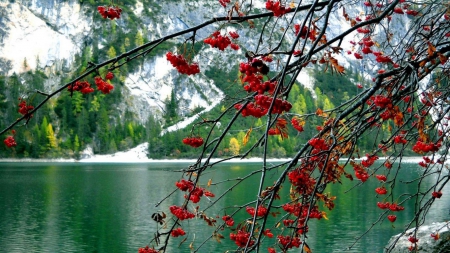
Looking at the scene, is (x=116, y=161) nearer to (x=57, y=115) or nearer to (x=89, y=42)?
(x=57, y=115)

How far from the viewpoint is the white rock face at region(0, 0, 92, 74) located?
13575cm

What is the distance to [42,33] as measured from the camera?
463 feet

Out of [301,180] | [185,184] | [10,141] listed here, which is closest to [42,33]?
[10,141]

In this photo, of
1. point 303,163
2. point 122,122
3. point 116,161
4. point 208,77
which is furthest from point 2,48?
point 303,163

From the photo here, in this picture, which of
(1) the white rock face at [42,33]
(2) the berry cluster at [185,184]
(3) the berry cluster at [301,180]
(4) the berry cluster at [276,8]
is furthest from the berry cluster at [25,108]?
(1) the white rock face at [42,33]

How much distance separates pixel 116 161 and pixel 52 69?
43.4 meters

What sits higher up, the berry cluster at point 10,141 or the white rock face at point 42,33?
the white rock face at point 42,33

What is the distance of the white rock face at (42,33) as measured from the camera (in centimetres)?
13575

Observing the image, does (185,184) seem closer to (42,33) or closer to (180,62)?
(180,62)

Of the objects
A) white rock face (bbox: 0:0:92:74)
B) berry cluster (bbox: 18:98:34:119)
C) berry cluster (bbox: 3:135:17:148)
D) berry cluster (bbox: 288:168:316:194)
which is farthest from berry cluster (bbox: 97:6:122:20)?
white rock face (bbox: 0:0:92:74)

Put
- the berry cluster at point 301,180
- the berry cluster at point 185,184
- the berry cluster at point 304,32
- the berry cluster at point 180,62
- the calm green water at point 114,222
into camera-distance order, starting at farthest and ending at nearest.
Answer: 1. the calm green water at point 114,222
2. the berry cluster at point 301,180
3. the berry cluster at point 185,184
4. the berry cluster at point 180,62
5. the berry cluster at point 304,32

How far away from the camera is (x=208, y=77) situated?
16675 centimetres

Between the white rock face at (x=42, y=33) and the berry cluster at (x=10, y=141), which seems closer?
the berry cluster at (x=10, y=141)

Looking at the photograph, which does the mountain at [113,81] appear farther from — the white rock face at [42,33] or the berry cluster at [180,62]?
the berry cluster at [180,62]
